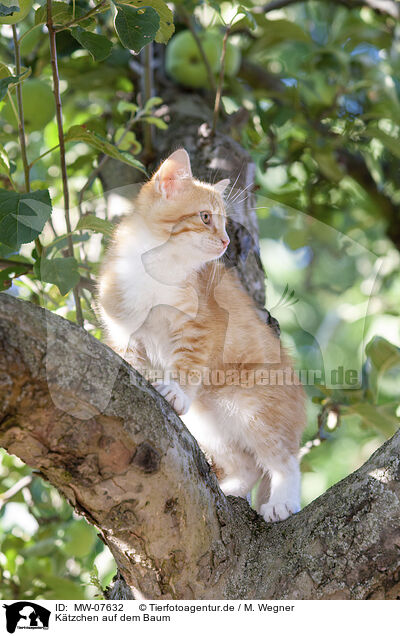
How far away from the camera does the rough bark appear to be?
0.88 meters

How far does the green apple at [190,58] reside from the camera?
6.95 ft

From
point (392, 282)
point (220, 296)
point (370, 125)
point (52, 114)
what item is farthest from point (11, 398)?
point (392, 282)

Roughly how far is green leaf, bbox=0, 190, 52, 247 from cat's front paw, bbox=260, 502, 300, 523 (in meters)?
0.74

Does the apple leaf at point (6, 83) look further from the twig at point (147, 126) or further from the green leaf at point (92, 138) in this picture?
the twig at point (147, 126)

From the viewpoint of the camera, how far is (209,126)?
1961 mm

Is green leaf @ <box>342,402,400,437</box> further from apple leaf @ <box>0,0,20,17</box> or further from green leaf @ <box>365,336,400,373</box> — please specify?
apple leaf @ <box>0,0,20,17</box>

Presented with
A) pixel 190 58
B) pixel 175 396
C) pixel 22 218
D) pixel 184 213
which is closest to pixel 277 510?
pixel 175 396

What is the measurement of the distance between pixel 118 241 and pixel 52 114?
0.78 meters

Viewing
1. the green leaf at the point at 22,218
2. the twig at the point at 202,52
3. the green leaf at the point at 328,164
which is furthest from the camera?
the green leaf at the point at 328,164

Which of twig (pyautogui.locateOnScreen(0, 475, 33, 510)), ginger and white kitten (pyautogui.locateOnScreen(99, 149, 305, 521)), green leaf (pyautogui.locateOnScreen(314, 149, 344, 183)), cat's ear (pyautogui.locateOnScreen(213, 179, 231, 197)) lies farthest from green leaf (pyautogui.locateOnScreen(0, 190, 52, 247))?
green leaf (pyautogui.locateOnScreen(314, 149, 344, 183))

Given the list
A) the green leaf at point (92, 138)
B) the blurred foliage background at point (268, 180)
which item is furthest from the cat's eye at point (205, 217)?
the green leaf at point (92, 138)
